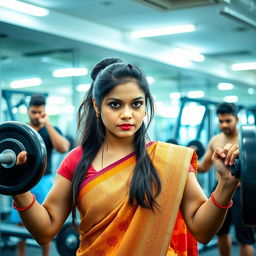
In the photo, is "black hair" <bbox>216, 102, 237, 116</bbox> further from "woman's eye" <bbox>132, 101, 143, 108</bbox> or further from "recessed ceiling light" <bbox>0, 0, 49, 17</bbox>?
"woman's eye" <bbox>132, 101, 143, 108</bbox>

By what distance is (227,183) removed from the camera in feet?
4.17

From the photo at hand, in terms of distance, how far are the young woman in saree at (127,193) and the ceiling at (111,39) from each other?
94.0 inches

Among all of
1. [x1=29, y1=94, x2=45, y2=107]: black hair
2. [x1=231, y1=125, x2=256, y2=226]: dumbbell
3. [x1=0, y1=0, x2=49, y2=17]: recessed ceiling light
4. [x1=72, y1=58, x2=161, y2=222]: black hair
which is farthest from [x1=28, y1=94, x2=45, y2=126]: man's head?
[x1=231, y1=125, x2=256, y2=226]: dumbbell

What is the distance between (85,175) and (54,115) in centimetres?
605

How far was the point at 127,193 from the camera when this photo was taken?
1364 millimetres

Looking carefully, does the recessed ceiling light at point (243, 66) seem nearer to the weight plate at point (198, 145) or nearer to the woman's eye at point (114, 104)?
the weight plate at point (198, 145)

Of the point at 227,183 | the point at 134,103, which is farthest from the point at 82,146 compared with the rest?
the point at 227,183

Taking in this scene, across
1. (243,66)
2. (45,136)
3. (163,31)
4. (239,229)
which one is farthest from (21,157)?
(243,66)

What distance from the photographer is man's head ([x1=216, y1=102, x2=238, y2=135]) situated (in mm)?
4030

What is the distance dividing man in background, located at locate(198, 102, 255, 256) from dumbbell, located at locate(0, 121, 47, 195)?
8.74 feet

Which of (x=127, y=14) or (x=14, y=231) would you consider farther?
(x=127, y=14)

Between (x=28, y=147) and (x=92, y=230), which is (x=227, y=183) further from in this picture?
(x=28, y=147)

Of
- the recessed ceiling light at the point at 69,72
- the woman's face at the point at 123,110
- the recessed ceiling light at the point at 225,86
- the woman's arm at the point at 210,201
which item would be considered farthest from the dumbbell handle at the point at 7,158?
the recessed ceiling light at the point at 225,86

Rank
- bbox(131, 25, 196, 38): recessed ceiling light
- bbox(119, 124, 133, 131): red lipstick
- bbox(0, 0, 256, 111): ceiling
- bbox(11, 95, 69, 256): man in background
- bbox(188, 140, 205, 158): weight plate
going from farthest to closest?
1. bbox(131, 25, 196, 38): recessed ceiling light
2. bbox(0, 0, 256, 111): ceiling
3. bbox(188, 140, 205, 158): weight plate
4. bbox(11, 95, 69, 256): man in background
5. bbox(119, 124, 133, 131): red lipstick
